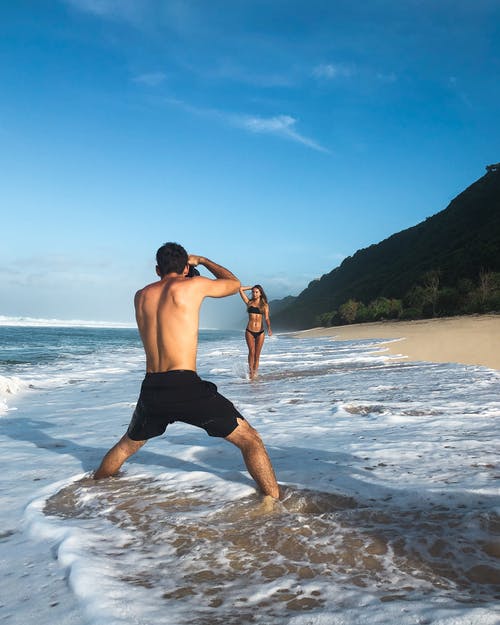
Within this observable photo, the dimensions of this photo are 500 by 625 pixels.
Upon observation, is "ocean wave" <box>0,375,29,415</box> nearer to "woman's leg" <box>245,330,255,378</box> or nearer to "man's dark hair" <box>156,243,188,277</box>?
"woman's leg" <box>245,330,255,378</box>

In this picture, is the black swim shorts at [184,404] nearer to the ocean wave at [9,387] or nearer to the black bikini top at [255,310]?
the ocean wave at [9,387]

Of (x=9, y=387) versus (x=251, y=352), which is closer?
(x=9, y=387)

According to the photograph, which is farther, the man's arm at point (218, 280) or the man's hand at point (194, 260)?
the man's hand at point (194, 260)

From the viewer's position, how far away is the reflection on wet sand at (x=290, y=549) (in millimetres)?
2000

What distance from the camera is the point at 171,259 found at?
11.8 ft

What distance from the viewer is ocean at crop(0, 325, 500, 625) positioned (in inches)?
75.8

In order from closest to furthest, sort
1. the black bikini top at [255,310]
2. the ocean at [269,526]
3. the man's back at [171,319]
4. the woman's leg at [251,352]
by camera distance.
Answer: the ocean at [269,526] → the man's back at [171,319] → the woman's leg at [251,352] → the black bikini top at [255,310]

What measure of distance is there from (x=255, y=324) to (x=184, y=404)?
8.12m

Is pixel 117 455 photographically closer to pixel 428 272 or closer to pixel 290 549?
pixel 290 549

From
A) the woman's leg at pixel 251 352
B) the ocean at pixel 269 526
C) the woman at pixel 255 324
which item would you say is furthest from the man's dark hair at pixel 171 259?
the woman's leg at pixel 251 352

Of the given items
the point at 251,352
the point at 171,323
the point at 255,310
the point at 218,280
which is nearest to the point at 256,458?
the point at 171,323

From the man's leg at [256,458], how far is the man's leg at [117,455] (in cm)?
83

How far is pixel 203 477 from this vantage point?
374 centimetres

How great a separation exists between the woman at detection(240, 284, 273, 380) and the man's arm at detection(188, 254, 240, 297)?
6.68 meters
